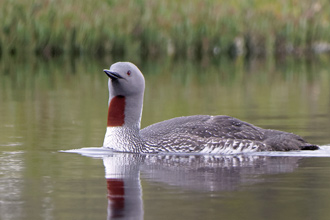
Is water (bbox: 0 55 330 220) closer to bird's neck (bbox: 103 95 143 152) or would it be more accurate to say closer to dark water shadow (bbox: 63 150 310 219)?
dark water shadow (bbox: 63 150 310 219)

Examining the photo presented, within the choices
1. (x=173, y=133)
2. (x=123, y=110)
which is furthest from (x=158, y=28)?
(x=173, y=133)

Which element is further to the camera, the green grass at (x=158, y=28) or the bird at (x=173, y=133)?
the green grass at (x=158, y=28)

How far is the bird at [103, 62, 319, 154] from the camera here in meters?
8.66

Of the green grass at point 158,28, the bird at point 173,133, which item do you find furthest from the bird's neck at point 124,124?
the green grass at point 158,28

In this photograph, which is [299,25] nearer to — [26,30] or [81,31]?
[81,31]

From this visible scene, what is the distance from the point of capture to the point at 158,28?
1037 inches

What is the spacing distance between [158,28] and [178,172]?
19250 mm

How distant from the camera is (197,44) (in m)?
27.1

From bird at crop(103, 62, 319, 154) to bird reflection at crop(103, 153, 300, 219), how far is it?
0.64 feet

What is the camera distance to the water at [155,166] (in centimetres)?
569

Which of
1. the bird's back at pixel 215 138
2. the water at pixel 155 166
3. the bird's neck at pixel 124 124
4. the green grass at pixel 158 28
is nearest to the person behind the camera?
the water at pixel 155 166

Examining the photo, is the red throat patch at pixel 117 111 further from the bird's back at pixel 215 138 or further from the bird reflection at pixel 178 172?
the bird reflection at pixel 178 172

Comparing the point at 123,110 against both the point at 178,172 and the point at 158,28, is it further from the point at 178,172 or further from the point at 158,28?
the point at 158,28

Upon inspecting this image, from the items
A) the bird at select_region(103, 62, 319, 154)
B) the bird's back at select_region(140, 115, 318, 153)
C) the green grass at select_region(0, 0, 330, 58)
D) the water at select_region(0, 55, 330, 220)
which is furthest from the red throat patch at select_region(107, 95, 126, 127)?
the green grass at select_region(0, 0, 330, 58)
